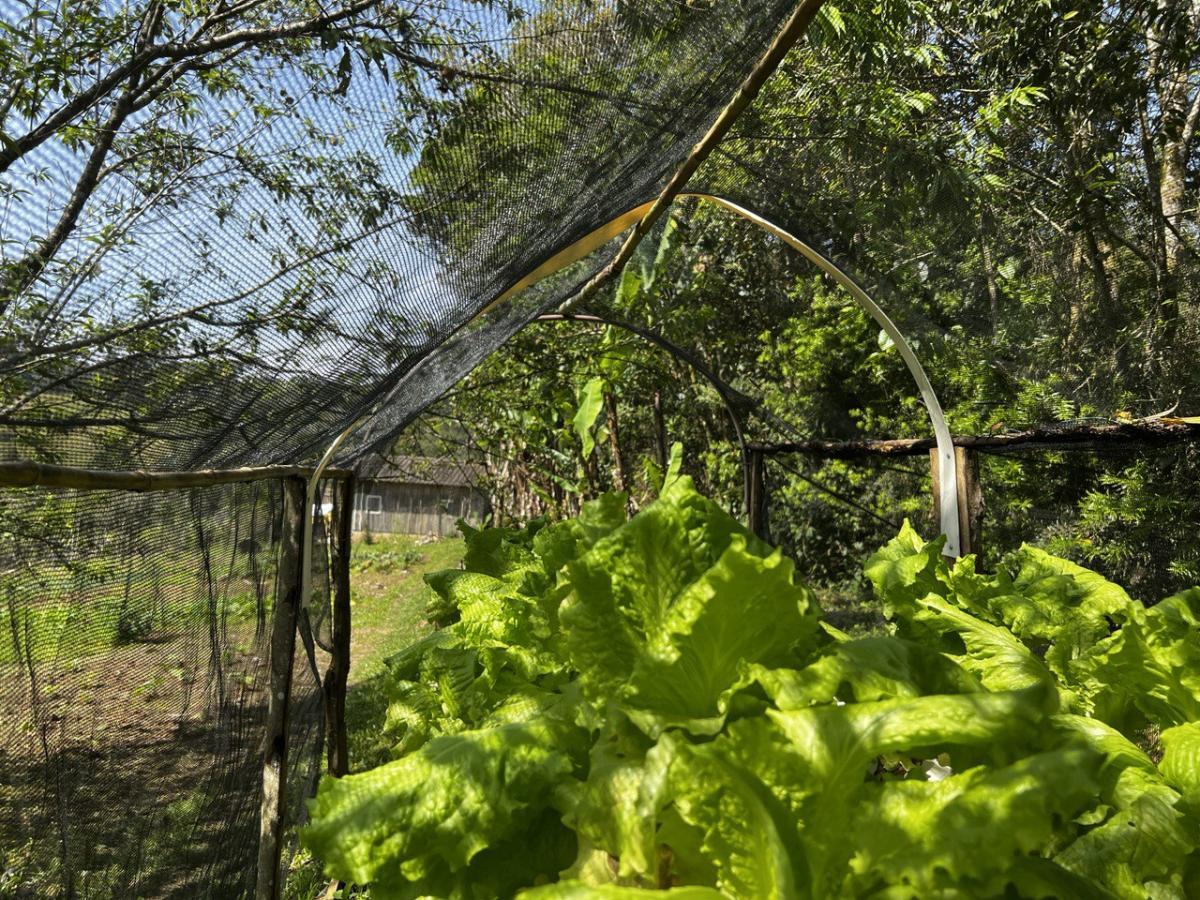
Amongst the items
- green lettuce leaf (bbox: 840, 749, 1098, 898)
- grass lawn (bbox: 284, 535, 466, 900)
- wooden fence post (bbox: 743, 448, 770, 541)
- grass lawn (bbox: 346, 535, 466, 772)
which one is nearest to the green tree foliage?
wooden fence post (bbox: 743, 448, 770, 541)

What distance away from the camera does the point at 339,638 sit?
314 cm

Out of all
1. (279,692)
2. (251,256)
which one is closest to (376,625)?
(279,692)

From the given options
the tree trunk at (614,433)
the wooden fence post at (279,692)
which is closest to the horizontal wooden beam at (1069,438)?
the wooden fence post at (279,692)

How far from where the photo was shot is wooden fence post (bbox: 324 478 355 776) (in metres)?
3.09

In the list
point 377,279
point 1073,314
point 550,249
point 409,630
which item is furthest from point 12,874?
point 409,630

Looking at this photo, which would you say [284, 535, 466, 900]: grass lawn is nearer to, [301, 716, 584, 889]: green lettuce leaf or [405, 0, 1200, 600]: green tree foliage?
[301, 716, 584, 889]: green lettuce leaf

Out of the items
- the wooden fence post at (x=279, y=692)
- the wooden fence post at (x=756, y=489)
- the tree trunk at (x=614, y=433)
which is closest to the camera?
the wooden fence post at (x=279, y=692)

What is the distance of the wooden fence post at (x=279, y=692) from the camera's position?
2.17 metres

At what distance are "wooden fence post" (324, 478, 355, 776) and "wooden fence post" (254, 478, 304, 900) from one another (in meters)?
0.76

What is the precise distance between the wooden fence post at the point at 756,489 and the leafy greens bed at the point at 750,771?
3496 millimetres

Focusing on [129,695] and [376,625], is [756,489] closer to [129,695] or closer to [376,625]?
[129,695]

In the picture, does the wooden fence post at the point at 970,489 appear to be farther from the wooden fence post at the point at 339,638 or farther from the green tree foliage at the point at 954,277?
the wooden fence post at the point at 339,638

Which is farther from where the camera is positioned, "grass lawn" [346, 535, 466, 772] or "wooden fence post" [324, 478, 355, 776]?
"grass lawn" [346, 535, 466, 772]

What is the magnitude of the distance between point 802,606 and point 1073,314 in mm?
3915
